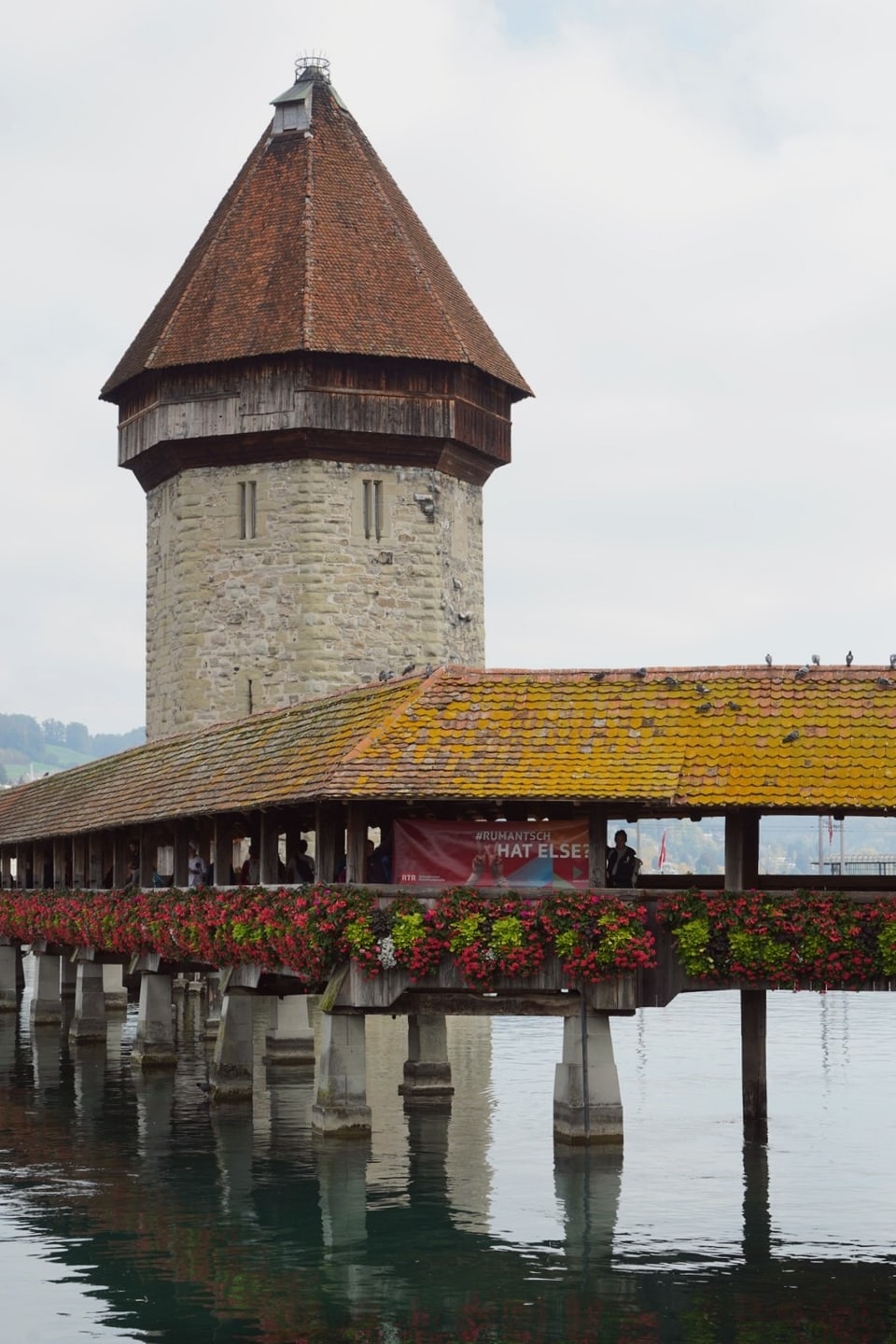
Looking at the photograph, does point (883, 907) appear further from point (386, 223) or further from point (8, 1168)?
point (386, 223)

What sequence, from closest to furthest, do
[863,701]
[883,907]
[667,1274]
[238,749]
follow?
[667,1274] → [883,907] → [863,701] → [238,749]

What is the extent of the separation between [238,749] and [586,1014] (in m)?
7.51

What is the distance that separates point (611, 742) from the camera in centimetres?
2150

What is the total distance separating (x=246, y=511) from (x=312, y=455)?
1.97 m

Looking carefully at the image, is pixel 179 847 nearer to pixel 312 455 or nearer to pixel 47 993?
pixel 47 993

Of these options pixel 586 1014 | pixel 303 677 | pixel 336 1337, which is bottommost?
pixel 336 1337

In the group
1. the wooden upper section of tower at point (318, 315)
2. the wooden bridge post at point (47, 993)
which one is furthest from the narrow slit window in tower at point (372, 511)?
the wooden bridge post at point (47, 993)

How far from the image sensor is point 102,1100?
2831 cm

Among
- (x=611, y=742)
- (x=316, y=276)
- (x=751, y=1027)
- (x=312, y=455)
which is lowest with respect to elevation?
(x=751, y=1027)

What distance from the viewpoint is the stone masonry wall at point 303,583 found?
46.7m

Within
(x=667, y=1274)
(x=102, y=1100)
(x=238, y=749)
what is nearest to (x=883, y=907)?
(x=667, y=1274)

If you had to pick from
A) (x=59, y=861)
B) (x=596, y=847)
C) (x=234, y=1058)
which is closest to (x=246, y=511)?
(x=59, y=861)

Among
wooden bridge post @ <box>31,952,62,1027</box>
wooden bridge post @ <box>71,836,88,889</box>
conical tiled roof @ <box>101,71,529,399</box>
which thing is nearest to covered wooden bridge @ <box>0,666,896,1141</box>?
wooden bridge post @ <box>71,836,88,889</box>

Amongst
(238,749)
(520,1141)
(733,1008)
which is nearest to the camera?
(520,1141)
